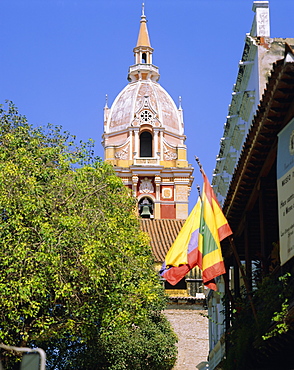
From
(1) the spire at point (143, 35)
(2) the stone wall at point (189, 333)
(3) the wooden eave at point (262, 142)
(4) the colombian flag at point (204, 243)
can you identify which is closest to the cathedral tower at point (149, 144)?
(1) the spire at point (143, 35)

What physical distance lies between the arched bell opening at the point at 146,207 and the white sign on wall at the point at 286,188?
4610cm

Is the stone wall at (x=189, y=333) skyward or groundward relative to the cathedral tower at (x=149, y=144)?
groundward

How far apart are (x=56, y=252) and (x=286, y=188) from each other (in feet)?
35.2

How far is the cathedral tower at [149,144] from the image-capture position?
61.9 m

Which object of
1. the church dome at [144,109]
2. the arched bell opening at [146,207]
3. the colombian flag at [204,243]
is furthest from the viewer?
the church dome at [144,109]

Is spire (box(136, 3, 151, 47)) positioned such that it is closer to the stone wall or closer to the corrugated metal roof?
the corrugated metal roof

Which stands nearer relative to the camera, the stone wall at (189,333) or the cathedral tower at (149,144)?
the stone wall at (189,333)

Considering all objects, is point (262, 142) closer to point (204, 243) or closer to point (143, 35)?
point (204, 243)

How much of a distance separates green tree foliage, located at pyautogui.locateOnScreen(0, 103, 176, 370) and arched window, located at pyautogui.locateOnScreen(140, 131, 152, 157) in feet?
120

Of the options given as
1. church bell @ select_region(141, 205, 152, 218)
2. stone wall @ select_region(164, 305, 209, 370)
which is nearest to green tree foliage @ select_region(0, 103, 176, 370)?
stone wall @ select_region(164, 305, 209, 370)

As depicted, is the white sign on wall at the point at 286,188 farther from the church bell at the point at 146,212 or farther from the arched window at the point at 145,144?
the arched window at the point at 145,144

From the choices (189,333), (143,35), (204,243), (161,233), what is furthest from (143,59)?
(204,243)

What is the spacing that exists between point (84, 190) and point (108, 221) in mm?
1166

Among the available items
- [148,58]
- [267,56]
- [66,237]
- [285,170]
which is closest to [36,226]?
[66,237]
